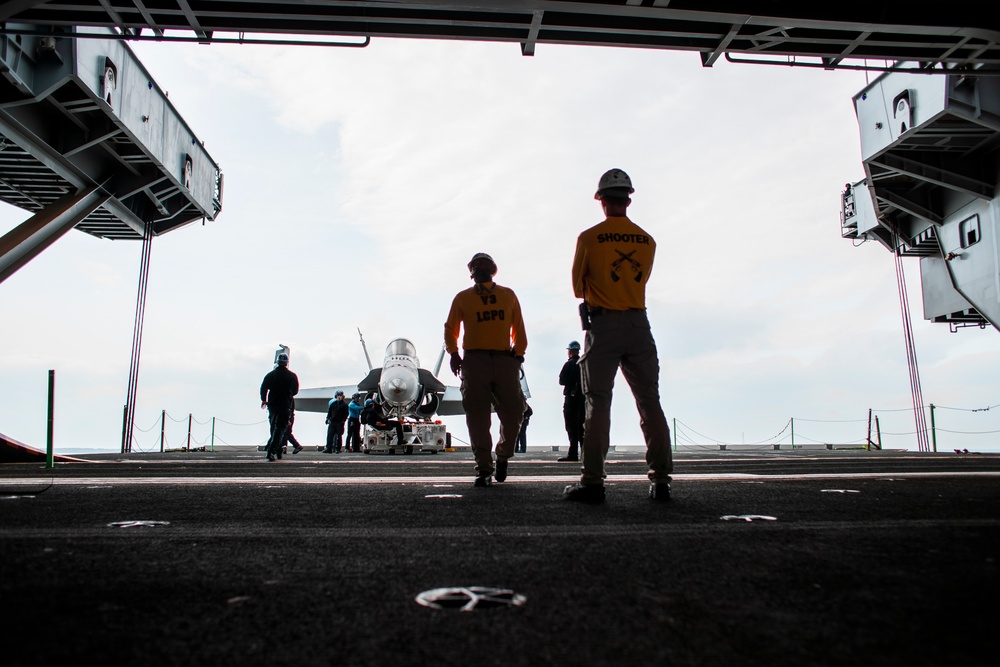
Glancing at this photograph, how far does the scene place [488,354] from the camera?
5523 millimetres

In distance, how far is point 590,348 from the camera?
4.17 metres

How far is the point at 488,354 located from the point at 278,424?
316 inches

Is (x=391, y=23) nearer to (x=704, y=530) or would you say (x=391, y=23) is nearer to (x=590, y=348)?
(x=590, y=348)

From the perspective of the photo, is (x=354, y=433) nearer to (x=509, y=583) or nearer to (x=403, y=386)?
(x=403, y=386)

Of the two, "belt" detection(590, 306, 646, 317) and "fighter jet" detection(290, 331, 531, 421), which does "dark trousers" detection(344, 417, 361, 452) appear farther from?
"belt" detection(590, 306, 646, 317)

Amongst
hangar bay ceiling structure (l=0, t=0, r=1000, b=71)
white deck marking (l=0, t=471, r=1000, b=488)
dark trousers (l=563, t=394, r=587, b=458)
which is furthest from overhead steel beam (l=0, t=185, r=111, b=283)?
dark trousers (l=563, t=394, r=587, b=458)

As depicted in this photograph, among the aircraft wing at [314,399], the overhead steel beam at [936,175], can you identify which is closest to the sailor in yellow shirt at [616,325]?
the overhead steel beam at [936,175]

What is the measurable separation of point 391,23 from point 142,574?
290 inches

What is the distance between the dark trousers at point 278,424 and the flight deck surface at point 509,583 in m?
8.70

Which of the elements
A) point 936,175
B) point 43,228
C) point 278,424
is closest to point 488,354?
point 278,424

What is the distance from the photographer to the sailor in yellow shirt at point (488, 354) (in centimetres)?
548

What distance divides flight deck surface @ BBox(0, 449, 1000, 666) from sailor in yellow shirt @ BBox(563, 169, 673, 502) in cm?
66

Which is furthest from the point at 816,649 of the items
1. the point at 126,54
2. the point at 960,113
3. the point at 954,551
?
the point at 126,54

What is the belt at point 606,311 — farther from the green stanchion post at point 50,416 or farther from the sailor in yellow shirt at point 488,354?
the green stanchion post at point 50,416
